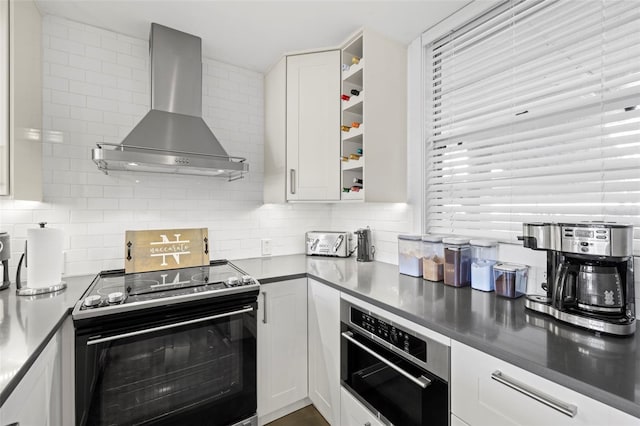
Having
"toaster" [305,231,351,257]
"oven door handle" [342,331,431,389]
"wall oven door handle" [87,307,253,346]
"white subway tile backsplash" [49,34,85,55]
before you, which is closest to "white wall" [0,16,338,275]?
"white subway tile backsplash" [49,34,85,55]

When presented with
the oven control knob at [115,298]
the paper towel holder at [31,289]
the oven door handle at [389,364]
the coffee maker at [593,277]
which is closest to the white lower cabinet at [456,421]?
the oven door handle at [389,364]

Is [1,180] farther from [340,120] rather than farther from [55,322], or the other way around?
[340,120]

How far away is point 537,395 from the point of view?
822mm

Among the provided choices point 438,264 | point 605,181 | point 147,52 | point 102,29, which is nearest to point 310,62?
point 147,52

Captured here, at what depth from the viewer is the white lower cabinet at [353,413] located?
4.72 ft

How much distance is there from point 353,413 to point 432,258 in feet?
3.14

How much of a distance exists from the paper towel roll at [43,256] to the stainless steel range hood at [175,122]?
46 cm

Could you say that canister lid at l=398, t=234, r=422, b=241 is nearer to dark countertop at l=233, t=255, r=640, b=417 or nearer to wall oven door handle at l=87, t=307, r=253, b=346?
dark countertop at l=233, t=255, r=640, b=417

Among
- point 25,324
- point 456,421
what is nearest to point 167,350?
point 25,324

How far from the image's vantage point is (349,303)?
63.2 inches

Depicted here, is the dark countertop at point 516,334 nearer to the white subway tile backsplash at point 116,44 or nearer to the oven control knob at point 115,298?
the oven control knob at point 115,298

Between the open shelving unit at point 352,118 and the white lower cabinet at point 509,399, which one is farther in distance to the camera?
the open shelving unit at point 352,118

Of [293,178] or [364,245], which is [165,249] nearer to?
[293,178]

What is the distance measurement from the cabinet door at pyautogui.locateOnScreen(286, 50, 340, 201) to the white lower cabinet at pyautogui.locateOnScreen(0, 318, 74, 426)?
1.47 m
